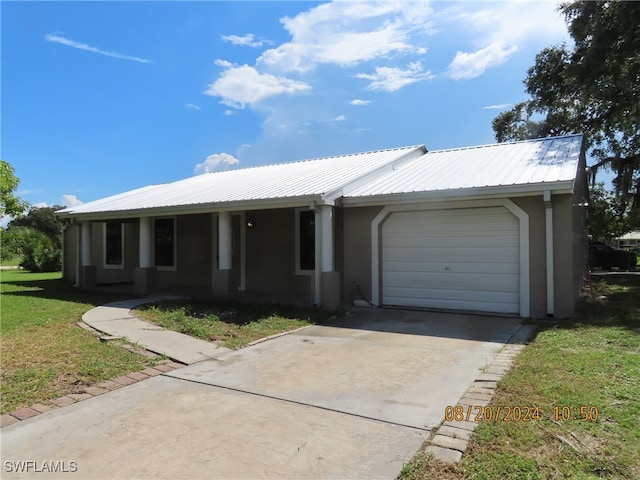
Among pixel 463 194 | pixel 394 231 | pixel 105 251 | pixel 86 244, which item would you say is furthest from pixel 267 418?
pixel 105 251

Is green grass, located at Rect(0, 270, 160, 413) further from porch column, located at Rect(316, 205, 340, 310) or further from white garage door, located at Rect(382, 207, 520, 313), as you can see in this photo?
white garage door, located at Rect(382, 207, 520, 313)

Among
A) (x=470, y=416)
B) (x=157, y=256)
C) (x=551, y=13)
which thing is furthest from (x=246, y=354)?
(x=551, y=13)

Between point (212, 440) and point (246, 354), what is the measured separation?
270cm

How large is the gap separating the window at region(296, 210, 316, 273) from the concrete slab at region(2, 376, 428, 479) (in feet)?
24.6

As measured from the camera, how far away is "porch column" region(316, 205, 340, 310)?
30.1ft

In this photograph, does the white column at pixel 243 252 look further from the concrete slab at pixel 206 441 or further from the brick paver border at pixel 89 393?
the concrete slab at pixel 206 441

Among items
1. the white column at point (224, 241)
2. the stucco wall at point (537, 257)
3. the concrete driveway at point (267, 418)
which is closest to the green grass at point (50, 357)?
Answer: the concrete driveway at point (267, 418)

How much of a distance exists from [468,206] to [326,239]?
3.08m

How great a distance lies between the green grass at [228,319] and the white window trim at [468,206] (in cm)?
178

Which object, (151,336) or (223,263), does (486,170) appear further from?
(151,336)

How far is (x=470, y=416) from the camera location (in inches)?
145

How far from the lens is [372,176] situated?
36.1 feet

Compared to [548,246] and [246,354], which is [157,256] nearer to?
[246,354]

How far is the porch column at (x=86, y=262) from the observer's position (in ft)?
46.5
